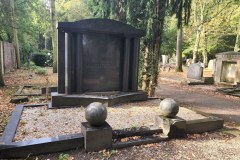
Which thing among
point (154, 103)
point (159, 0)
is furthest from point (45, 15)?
point (154, 103)

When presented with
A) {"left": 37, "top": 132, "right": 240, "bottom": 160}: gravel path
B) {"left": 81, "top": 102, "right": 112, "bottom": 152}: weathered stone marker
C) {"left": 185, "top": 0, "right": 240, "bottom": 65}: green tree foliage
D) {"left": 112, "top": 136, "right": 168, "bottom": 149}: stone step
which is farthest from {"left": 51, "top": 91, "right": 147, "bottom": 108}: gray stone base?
{"left": 185, "top": 0, "right": 240, "bottom": 65}: green tree foliage

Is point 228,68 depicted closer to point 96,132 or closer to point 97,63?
point 97,63

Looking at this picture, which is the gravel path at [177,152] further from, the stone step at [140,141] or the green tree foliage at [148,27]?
the green tree foliage at [148,27]

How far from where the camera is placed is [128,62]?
8258mm

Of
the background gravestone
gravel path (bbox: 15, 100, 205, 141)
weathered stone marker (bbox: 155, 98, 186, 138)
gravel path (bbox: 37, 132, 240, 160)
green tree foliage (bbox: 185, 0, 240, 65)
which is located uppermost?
green tree foliage (bbox: 185, 0, 240, 65)

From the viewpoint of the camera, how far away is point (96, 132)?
14.3ft

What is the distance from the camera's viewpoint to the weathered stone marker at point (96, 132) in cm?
435

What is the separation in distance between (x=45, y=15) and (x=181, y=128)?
888 inches

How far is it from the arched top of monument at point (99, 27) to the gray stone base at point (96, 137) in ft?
12.2

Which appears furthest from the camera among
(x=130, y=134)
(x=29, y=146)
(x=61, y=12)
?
(x=61, y=12)

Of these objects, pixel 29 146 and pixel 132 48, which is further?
pixel 132 48

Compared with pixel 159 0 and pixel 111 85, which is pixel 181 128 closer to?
pixel 111 85

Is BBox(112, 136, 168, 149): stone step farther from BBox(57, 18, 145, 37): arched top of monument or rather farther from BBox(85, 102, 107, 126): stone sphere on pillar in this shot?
BBox(57, 18, 145, 37): arched top of monument

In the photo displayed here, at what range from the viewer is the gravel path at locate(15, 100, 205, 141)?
4996 mm
